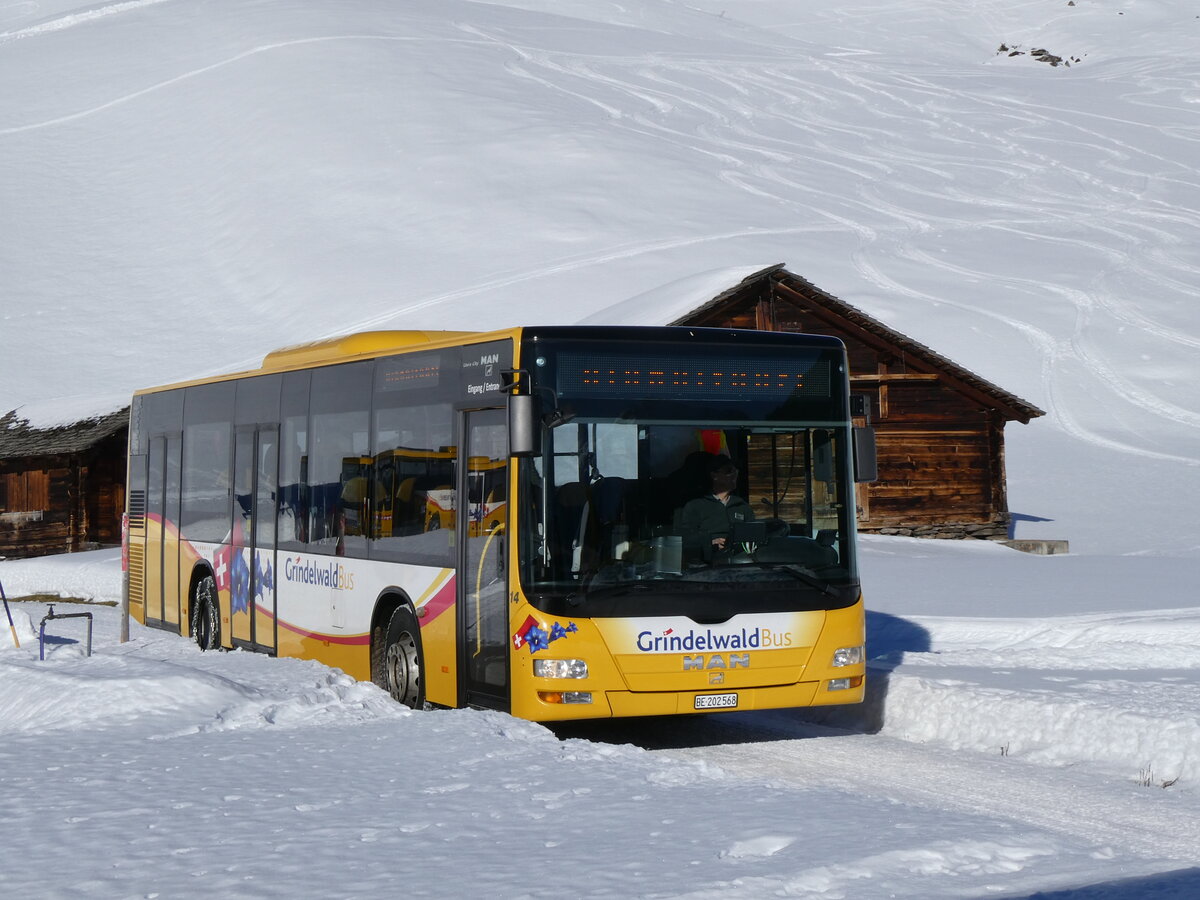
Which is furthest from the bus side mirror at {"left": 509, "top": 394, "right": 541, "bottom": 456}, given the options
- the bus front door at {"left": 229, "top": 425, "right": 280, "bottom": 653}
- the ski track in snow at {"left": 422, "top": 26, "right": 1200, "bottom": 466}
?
the ski track in snow at {"left": 422, "top": 26, "right": 1200, "bottom": 466}

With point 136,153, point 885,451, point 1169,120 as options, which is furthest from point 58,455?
point 1169,120

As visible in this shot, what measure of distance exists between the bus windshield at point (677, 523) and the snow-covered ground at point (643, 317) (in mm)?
986

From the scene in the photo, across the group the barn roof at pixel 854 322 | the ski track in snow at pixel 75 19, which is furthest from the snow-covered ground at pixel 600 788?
the ski track in snow at pixel 75 19

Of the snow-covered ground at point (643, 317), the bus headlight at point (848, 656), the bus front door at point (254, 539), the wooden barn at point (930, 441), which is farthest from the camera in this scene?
the wooden barn at point (930, 441)

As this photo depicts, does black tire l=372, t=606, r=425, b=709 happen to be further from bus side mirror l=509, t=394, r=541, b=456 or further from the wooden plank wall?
the wooden plank wall

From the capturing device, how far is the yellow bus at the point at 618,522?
31.9 feet

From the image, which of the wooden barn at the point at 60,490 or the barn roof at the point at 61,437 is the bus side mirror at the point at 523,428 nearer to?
the barn roof at the point at 61,437

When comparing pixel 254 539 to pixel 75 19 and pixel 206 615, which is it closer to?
pixel 206 615

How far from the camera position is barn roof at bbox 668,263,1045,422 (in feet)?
104

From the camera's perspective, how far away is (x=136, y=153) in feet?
293

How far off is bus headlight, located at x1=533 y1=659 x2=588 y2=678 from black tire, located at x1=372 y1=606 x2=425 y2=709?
1.68 metres

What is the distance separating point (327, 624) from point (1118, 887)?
26.1ft

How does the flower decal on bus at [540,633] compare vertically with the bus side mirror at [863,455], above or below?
below

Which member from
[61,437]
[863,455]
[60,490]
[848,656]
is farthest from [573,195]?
[848,656]
